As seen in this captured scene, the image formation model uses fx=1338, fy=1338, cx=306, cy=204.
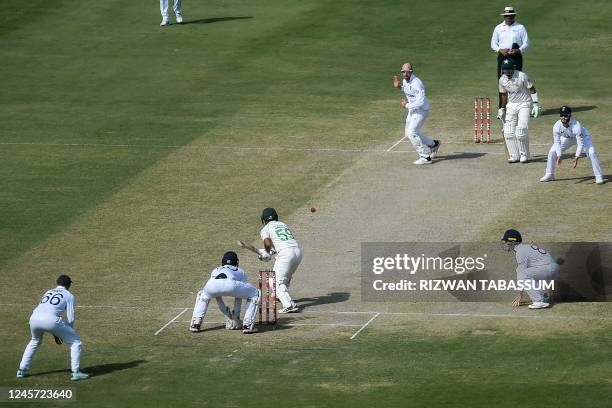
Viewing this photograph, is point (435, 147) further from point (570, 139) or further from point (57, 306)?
point (57, 306)

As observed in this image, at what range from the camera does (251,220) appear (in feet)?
104

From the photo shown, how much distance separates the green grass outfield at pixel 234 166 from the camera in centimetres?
2295

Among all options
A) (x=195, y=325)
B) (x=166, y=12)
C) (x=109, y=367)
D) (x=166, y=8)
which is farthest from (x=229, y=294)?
(x=166, y=12)

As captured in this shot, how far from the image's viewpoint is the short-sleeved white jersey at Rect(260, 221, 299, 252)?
86.7 ft

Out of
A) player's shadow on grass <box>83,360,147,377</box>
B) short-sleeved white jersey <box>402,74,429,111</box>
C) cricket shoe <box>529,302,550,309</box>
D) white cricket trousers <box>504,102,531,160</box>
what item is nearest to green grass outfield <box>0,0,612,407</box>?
player's shadow on grass <box>83,360,147,377</box>

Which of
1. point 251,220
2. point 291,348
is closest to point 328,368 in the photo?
point 291,348

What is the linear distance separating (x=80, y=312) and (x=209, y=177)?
9.07 meters

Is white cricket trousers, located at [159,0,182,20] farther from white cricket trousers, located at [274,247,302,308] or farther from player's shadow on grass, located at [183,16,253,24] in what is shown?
white cricket trousers, located at [274,247,302,308]

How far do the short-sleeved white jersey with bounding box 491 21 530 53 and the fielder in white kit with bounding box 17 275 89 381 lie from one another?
18.6 m

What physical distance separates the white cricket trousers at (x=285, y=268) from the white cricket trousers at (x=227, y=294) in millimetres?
1124

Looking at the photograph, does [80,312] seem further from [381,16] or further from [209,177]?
[381,16]

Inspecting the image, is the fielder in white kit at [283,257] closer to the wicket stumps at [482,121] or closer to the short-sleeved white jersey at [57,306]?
the short-sleeved white jersey at [57,306]

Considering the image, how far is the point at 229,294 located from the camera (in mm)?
24984

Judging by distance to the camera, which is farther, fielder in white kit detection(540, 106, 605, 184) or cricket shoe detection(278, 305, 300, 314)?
fielder in white kit detection(540, 106, 605, 184)
